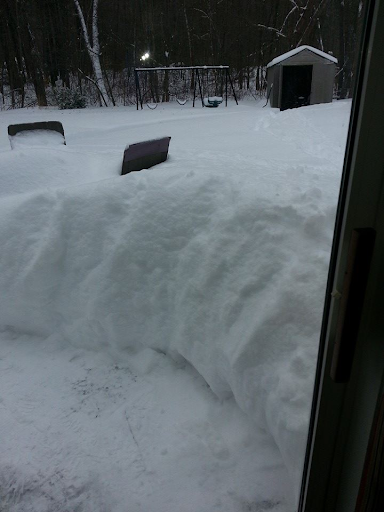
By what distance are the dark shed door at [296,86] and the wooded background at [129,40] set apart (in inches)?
137

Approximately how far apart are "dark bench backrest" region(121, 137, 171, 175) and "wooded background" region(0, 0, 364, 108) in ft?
Answer: 44.2

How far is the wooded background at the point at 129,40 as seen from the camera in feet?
54.0

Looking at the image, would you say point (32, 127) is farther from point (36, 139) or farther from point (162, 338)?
point (162, 338)

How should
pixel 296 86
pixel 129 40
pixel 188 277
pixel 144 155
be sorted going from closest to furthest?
pixel 188 277, pixel 144 155, pixel 296 86, pixel 129 40

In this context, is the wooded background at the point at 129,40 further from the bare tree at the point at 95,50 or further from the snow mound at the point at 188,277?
the snow mound at the point at 188,277

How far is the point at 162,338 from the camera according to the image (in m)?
2.17

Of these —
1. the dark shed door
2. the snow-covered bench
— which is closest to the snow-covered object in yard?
the snow-covered bench

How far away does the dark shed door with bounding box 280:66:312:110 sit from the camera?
1284 centimetres

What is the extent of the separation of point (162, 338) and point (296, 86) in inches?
515

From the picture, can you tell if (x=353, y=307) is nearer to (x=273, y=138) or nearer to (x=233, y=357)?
(x=233, y=357)

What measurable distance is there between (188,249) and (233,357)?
0.68 metres

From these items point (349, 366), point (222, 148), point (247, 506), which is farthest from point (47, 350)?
point (222, 148)

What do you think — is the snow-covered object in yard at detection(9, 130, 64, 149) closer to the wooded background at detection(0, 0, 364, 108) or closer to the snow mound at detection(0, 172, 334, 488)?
the snow mound at detection(0, 172, 334, 488)

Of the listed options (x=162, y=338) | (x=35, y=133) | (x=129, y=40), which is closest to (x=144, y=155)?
(x=162, y=338)
